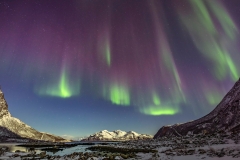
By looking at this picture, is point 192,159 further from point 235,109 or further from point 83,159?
point 235,109

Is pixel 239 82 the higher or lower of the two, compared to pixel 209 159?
higher

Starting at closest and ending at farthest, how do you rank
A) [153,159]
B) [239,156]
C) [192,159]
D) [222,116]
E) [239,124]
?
[239,156] → [192,159] → [153,159] → [239,124] → [222,116]

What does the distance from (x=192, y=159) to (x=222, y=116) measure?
123m

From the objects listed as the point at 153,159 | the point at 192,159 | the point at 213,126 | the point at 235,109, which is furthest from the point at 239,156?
the point at 213,126

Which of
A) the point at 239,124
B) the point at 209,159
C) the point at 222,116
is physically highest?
the point at 222,116

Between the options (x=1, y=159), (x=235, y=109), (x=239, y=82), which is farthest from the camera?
(x=239, y=82)

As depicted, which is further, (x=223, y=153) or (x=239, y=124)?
(x=239, y=124)

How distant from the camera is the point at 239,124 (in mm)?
103188

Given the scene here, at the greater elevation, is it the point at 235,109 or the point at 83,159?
the point at 235,109

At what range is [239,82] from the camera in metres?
147

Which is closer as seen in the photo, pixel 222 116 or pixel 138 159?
pixel 138 159

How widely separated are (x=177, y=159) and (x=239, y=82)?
474 ft

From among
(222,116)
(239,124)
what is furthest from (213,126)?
(239,124)

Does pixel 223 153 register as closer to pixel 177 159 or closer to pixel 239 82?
pixel 177 159
